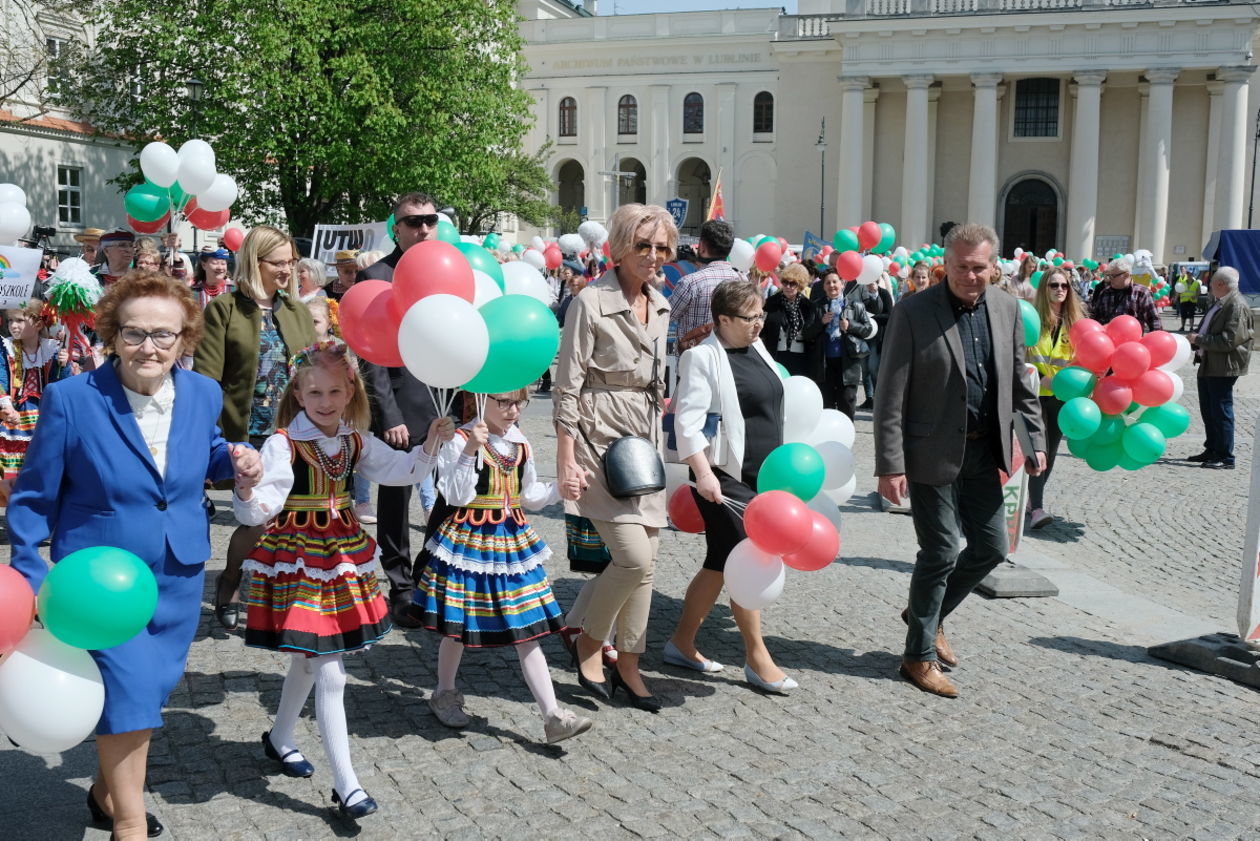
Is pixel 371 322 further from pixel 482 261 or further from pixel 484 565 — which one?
pixel 484 565

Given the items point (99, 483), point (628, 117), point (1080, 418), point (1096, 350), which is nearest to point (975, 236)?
point (1080, 418)

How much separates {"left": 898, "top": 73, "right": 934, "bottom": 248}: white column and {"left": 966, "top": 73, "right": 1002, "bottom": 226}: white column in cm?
221

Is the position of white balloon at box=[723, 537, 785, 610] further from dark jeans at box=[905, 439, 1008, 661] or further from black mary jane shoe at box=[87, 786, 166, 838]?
black mary jane shoe at box=[87, 786, 166, 838]

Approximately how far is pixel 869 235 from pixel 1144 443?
9.64m

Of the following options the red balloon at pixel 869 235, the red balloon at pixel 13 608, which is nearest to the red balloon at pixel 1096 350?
the red balloon at pixel 13 608

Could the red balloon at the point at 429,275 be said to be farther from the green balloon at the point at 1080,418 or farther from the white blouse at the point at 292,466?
the green balloon at the point at 1080,418

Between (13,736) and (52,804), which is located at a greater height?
(13,736)

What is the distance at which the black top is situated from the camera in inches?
210

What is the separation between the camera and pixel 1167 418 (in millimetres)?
7918

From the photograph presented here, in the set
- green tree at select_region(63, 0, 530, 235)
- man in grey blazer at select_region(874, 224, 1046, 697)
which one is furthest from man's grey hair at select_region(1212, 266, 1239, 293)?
green tree at select_region(63, 0, 530, 235)

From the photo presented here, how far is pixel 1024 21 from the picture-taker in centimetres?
5491

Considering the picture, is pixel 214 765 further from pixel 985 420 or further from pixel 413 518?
pixel 413 518

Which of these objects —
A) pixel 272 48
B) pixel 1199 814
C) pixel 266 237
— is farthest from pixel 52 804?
pixel 272 48

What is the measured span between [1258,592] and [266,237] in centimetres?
504
